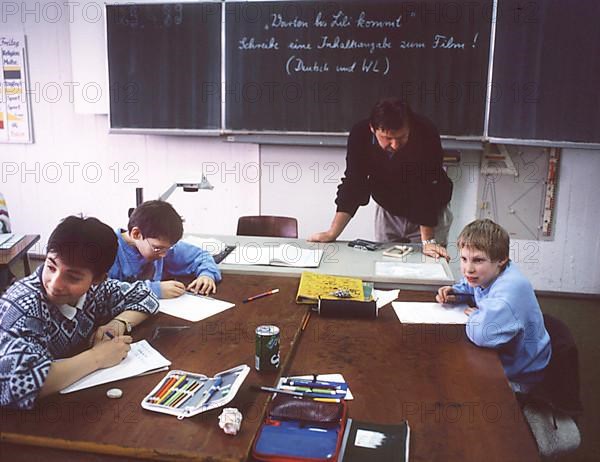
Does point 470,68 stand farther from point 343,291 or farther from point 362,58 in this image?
point 343,291

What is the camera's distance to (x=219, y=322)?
1852mm

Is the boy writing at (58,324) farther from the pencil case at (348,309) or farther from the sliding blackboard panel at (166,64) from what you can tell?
the sliding blackboard panel at (166,64)

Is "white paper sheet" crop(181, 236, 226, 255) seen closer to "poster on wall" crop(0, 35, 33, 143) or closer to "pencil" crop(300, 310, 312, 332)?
"pencil" crop(300, 310, 312, 332)

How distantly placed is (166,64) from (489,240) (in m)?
2.92

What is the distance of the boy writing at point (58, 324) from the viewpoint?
128 cm

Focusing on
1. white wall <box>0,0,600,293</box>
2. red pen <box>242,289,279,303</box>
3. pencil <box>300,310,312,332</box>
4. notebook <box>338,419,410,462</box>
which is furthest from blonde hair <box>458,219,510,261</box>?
white wall <box>0,0,600,293</box>

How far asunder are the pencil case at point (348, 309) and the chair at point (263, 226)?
1.36 m

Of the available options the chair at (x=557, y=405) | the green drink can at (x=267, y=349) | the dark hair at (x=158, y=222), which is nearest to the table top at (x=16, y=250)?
the dark hair at (x=158, y=222)

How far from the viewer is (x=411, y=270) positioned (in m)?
2.43

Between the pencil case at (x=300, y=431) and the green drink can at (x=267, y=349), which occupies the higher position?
the green drink can at (x=267, y=349)

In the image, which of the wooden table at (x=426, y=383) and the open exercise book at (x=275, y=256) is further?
the open exercise book at (x=275, y=256)

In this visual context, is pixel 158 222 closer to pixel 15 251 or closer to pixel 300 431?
pixel 300 431

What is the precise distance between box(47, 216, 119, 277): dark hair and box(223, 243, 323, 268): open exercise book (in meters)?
1.03

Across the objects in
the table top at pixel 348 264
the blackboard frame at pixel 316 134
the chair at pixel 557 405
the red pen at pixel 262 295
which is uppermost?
the blackboard frame at pixel 316 134
